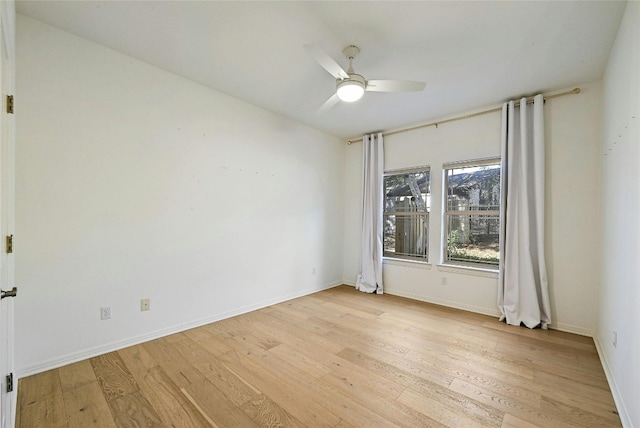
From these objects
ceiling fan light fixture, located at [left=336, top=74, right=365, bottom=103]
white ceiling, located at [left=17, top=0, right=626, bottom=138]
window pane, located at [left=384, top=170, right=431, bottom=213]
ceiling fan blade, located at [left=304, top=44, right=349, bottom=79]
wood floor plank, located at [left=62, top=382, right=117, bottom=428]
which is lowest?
wood floor plank, located at [left=62, top=382, right=117, bottom=428]


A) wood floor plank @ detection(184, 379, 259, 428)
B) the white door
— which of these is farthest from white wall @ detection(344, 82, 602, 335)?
the white door

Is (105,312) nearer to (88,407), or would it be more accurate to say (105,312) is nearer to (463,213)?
(88,407)

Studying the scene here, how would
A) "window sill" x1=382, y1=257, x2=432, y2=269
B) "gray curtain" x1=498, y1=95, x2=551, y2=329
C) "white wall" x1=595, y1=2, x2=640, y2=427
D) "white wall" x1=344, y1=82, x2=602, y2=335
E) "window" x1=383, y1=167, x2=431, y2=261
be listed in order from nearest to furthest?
1. "white wall" x1=595, y1=2, x2=640, y2=427
2. "white wall" x1=344, y1=82, x2=602, y2=335
3. "gray curtain" x1=498, y1=95, x2=551, y2=329
4. "window sill" x1=382, y1=257, x2=432, y2=269
5. "window" x1=383, y1=167, x2=431, y2=261

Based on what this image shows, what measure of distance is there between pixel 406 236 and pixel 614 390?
2.79 m

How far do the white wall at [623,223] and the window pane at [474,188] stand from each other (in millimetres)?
1140

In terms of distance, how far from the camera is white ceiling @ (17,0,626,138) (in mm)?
1972

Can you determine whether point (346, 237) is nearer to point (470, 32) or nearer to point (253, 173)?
point (253, 173)

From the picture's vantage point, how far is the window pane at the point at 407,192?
169 inches

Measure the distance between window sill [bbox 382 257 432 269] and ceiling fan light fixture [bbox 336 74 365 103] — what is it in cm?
279

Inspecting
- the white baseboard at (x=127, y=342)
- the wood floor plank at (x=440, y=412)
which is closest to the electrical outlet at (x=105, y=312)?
the white baseboard at (x=127, y=342)

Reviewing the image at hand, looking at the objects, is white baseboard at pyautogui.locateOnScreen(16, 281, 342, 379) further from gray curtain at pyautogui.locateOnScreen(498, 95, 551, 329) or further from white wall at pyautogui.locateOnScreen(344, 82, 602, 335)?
gray curtain at pyautogui.locateOnScreen(498, 95, 551, 329)

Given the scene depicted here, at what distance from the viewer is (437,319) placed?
3393 mm

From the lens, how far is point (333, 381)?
2.09 meters

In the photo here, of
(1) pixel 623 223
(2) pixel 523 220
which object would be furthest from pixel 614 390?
(2) pixel 523 220
